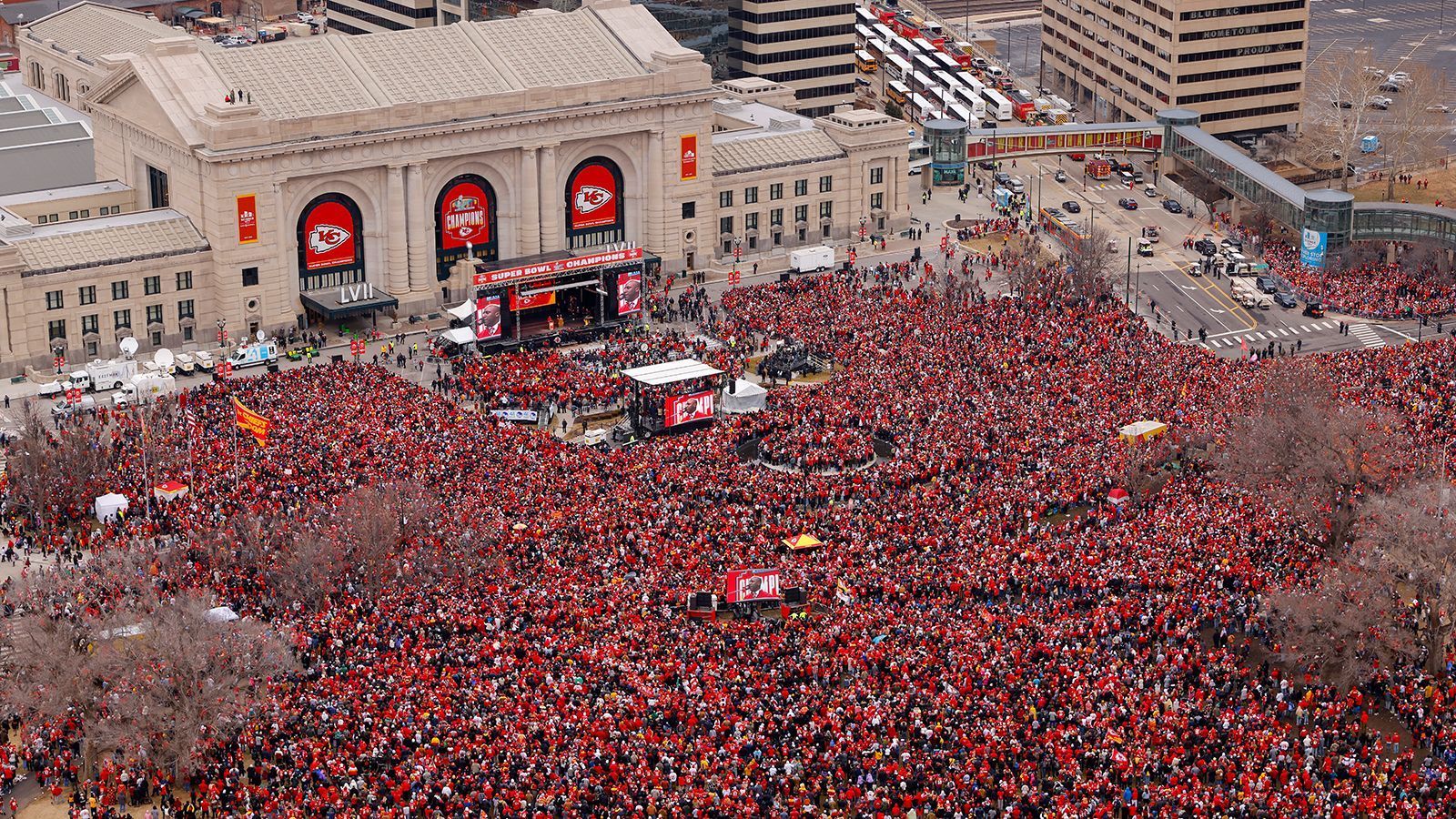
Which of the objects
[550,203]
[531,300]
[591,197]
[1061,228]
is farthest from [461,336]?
[1061,228]

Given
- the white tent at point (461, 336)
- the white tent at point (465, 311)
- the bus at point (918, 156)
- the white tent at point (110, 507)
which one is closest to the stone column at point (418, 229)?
the white tent at point (465, 311)

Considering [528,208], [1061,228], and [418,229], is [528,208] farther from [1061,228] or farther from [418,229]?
[1061,228]

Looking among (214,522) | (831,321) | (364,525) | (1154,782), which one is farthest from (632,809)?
(831,321)

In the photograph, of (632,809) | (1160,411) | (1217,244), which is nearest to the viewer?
(632,809)

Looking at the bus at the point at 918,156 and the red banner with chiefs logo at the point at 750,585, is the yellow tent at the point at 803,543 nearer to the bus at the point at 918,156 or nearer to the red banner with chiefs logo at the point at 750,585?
the red banner with chiefs logo at the point at 750,585

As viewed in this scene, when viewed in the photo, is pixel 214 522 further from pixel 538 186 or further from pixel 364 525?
pixel 538 186
